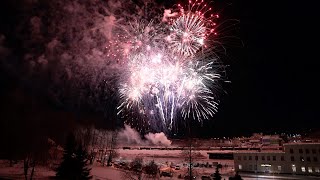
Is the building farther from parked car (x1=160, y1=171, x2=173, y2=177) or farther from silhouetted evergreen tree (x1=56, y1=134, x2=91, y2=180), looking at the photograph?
silhouetted evergreen tree (x1=56, y1=134, x2=91, y2=180)

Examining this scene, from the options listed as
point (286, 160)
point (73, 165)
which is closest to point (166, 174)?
point (73, 165)

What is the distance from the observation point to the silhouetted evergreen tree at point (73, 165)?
38906mm

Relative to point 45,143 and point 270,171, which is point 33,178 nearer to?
point 45,143

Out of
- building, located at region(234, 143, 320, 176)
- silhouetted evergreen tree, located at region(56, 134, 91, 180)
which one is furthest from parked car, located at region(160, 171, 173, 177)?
silhouetted evergreen tree, located at region(56, 134, 91, 180)

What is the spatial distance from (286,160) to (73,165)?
46508 mm

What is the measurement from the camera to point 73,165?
40188 mm

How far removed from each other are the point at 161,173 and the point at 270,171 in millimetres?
24526

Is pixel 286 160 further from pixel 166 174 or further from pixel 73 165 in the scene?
pixel 73 165

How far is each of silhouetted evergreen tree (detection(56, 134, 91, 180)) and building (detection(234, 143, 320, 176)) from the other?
140ft

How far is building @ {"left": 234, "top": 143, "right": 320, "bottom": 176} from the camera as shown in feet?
204

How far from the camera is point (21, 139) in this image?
57.1m

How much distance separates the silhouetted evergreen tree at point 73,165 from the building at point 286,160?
42638 mm

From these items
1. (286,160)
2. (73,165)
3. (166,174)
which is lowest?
(166,174)

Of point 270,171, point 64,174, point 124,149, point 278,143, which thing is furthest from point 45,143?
point 124,149
